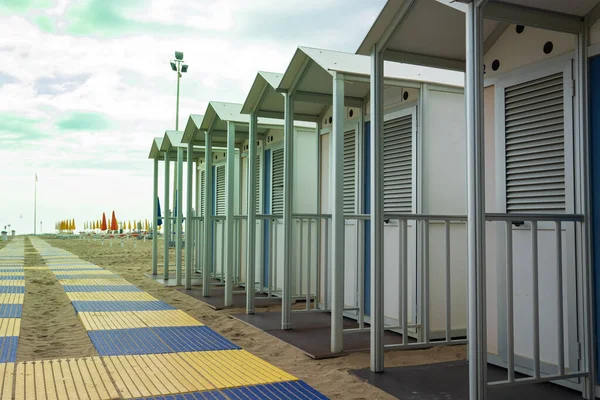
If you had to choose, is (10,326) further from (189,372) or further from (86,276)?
(86,276)

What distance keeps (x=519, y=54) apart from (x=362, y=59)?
A: 161 centimetres

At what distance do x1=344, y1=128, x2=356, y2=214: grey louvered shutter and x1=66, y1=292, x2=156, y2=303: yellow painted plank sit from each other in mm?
3783

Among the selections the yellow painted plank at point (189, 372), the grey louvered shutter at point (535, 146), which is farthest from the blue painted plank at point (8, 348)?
the grey louvered shutter at point (535, 146)

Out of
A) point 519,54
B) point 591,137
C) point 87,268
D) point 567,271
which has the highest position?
point 519,54

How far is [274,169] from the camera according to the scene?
9484 mm

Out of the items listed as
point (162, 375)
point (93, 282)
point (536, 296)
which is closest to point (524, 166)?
point (536, 296)

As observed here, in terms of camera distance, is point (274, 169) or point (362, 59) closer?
point (362, 59)

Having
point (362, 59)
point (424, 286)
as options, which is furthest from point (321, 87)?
point (424, 286)

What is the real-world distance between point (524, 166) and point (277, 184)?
5.35 m

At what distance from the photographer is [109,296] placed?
29.8 feet

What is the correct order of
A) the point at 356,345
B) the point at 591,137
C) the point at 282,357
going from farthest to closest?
the point at 356,345 < the point at 282,357 < the point at 591,137

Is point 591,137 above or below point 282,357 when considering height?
above

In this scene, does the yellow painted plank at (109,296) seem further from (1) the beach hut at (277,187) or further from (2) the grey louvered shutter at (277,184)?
(2) the grey louvered shutter at (277,184)

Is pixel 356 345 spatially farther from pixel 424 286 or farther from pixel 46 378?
pixel 46 378
